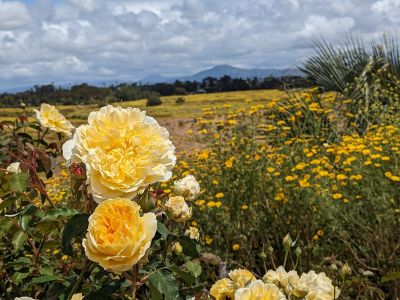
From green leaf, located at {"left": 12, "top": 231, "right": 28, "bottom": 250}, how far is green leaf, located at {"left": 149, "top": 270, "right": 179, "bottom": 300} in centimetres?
35

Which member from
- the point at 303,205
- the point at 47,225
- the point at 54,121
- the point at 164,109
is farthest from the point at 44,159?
the point at 164,109

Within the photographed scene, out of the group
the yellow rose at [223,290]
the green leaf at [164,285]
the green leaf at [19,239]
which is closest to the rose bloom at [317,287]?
the yellow rose at [223,290]

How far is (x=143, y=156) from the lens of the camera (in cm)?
85

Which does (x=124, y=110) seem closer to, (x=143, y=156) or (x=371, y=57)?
(x=143, y=156)

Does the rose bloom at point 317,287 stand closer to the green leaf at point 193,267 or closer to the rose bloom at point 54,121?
the green leaf at point 193,267

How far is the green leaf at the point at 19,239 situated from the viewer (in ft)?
3.79

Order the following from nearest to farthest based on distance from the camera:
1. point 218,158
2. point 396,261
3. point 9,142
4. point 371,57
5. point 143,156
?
point 143,156 → point 9,142 → point 396,261 → point 218,158 → point 371,57

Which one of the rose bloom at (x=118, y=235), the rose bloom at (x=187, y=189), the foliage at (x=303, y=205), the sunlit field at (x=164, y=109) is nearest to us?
the rose bloom at (x=118, y=235)

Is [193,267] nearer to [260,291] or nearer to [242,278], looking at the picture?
[242,278]

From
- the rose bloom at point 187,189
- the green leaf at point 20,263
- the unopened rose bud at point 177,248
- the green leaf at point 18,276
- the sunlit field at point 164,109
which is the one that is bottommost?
the sunlit field at point 164,109

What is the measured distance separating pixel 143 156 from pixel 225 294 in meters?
0.34

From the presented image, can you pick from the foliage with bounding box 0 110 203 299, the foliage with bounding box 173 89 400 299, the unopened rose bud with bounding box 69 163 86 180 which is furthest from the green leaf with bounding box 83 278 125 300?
the foliage with bounding box 173 89 400 299

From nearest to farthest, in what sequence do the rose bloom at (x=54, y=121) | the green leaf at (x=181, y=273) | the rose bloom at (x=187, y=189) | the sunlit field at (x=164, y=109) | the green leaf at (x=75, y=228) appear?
the green leaf at (x=75, y=228) < the green leaf at (x=181, y=273) < the rose bloom at (x=187, y=189) < the rose bloom at (x=54, y=121) < the sunlit field at (x=164, y=109)

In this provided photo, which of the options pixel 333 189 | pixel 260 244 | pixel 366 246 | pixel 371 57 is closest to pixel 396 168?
pixel 333 189
